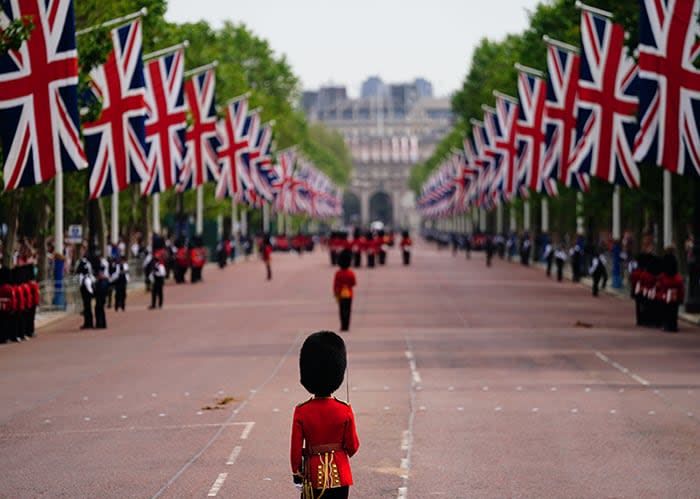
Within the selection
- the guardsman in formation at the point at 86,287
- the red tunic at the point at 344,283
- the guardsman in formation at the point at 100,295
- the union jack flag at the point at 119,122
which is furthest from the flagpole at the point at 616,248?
the guardsman in formation at the point at 86,287

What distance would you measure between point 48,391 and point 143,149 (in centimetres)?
1721

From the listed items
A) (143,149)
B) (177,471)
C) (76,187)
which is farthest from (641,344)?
(76,187)

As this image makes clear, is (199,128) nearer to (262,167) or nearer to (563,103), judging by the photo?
(563,103)

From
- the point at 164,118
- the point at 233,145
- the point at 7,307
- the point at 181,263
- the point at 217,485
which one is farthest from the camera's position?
the point at 233,145

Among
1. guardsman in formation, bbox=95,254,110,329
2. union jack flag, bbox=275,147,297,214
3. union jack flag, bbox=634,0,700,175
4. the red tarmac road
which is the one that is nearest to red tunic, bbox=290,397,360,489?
the red tarmac road

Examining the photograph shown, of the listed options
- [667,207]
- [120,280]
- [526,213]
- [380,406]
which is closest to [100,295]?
[120,280]

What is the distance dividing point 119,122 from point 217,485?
24993mm

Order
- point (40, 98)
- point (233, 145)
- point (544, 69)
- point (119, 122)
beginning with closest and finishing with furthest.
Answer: point (40, 98), point (119, 122), point (233, 145), point (544, 69)

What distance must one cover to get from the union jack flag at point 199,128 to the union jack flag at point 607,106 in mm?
18300

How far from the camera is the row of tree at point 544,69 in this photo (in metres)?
47.3

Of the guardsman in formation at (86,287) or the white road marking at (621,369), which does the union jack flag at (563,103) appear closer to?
the guardsman in formation at (86,287)

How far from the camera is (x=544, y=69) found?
250 ft

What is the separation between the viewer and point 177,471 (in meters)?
14.8

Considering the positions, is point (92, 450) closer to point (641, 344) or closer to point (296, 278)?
point (641, 344)
